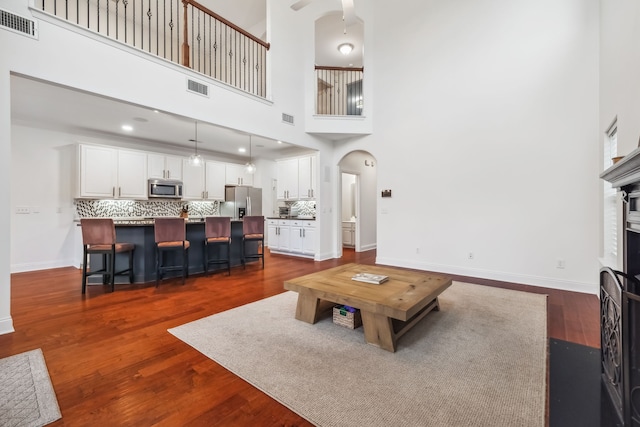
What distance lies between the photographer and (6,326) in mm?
2570

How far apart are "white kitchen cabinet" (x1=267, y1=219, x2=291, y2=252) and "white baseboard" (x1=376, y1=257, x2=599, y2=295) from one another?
250 cm

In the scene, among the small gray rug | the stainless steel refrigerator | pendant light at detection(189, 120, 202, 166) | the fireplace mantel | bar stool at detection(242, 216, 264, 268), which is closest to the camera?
the fireplace mantel

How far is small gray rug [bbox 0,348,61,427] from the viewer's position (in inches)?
60.2

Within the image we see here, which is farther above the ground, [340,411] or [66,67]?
[66,67]

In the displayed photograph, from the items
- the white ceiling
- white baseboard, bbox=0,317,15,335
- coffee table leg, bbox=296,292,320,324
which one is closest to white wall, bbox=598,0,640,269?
coffee table leg, bbox=296,292,320,324

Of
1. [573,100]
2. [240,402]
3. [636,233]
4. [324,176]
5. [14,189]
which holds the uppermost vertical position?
[573,100]

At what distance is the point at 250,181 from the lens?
835 centimetres

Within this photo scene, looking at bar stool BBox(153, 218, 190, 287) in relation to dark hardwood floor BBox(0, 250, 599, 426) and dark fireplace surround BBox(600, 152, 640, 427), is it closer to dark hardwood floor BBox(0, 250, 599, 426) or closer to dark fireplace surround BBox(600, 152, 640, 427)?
dark hardwood floor BBox(0, 250, 599, 426)

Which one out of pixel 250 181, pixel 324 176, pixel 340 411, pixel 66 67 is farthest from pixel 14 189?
pixel 340 411

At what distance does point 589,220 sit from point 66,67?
6.90 metres

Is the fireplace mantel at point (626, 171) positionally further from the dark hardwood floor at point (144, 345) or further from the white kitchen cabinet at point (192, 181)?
the white kitchen cabinet at point (192, 181)

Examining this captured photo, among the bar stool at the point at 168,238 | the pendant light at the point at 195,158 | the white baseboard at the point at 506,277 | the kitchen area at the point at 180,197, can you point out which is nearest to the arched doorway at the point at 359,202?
the kitchen area at the point at 180,197

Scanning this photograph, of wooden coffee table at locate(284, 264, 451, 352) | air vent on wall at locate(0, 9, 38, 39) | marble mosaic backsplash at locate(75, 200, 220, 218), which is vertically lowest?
wooden coffee table at locate(284, 264, 451, 352)

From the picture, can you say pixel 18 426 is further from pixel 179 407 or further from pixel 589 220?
pixel 589 220
